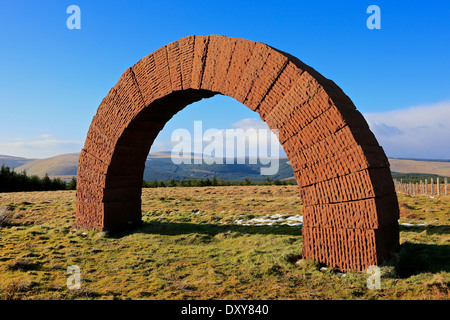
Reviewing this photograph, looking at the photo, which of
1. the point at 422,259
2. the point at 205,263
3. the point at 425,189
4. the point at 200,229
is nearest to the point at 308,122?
the point at 422,259

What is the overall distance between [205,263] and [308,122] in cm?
307

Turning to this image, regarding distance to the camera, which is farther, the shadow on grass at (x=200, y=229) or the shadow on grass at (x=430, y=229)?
the shadow on grass at (x=200, y=229)

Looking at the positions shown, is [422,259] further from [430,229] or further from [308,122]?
[430,229]

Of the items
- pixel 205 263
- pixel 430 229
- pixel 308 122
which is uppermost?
pixel 308 122

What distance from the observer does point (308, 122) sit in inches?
227

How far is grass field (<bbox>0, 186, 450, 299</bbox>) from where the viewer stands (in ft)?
15.6

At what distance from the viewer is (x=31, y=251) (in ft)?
24.6

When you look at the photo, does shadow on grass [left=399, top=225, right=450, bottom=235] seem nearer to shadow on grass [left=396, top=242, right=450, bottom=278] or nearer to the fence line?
shadow on grass [left=396, top=242, right=450, bottom=278]

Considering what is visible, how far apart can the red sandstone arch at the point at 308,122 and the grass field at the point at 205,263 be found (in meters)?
0.53

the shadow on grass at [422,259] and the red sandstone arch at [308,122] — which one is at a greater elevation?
the red sandstone arch at [308,122]

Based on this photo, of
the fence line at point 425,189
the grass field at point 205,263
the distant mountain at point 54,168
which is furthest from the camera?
the distant mountain at point 54,168

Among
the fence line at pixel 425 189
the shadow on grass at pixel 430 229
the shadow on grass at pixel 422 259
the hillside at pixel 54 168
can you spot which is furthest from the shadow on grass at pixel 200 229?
the hillside at pixel 54 168

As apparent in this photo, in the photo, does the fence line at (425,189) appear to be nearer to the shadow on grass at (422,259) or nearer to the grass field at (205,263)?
the grass field at (205,263)

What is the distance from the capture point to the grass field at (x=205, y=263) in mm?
4762
